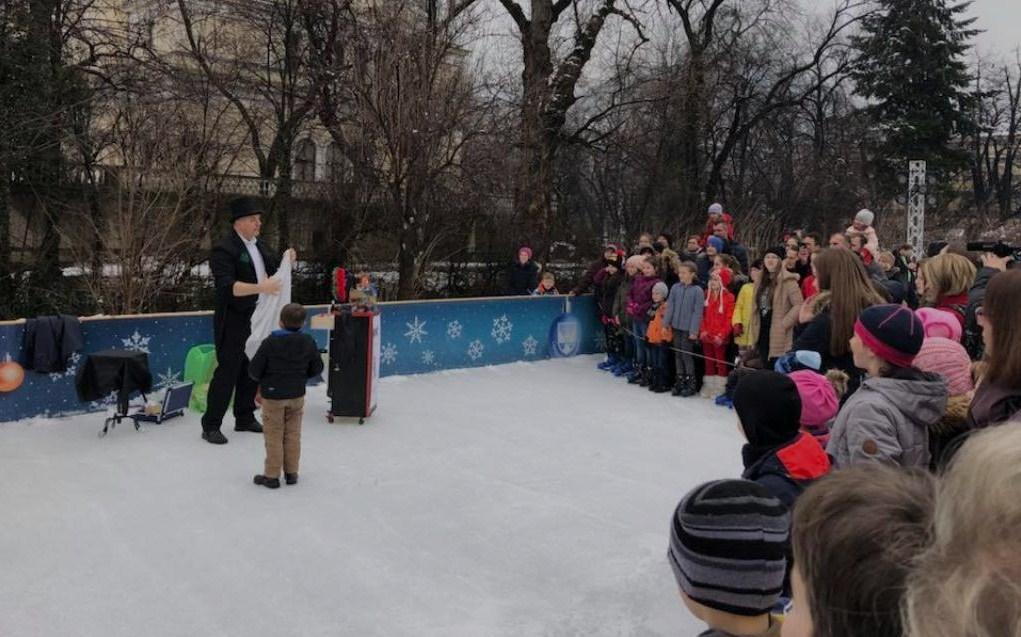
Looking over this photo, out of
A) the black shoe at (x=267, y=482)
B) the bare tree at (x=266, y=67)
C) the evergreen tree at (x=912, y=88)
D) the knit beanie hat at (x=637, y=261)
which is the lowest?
the black shoe at (x=267, y=482)

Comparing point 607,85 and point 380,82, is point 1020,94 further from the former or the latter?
point 380,82

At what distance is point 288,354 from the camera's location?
538 cm

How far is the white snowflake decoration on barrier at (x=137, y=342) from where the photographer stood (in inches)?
289

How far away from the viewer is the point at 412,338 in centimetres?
955

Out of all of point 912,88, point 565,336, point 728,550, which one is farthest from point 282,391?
point 912,88

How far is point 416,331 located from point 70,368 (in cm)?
381

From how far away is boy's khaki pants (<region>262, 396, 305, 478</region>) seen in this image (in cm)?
526

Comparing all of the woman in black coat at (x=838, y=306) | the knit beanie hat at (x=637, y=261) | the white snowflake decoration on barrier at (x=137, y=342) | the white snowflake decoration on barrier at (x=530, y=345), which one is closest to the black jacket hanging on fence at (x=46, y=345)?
the white snowflake decoration on barrier at (x=137, y=342)

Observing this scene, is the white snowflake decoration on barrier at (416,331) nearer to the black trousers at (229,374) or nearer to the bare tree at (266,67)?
the black trousers at (229,374)

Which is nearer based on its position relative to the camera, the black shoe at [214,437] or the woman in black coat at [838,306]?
the woman in black coat at [838,306]

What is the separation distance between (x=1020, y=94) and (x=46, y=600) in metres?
47.7

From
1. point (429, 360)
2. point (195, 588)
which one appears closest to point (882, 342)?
point (195, 588)

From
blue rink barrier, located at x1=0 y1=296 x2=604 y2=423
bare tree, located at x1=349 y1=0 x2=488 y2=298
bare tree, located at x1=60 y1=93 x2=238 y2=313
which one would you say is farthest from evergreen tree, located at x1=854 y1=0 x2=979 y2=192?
bare tree, located at x1=60 y1=93 x2=238 y2=313

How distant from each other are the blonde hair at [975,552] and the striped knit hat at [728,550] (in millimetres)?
890
